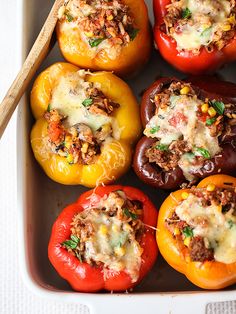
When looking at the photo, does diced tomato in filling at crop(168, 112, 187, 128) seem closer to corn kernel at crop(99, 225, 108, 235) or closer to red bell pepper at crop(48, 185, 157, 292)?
red bell pepper at crop(48, 185, 157, 292)

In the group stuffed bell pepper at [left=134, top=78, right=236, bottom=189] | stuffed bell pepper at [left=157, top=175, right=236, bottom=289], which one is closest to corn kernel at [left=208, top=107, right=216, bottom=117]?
stuffed bell pepper at [left=134, top=78, right=236, bottom=189]

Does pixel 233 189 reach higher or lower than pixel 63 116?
lower

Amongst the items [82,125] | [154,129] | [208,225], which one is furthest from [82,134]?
[208,225]

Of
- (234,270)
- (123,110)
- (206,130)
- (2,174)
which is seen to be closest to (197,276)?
(234,270)

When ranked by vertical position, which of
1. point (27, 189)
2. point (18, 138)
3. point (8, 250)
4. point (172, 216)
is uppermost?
point (18, 138)

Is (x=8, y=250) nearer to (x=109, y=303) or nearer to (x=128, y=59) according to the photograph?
(x=109, y=303)

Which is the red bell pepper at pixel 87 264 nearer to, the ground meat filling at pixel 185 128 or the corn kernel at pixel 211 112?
the ground meat filling at pixel 185 128
